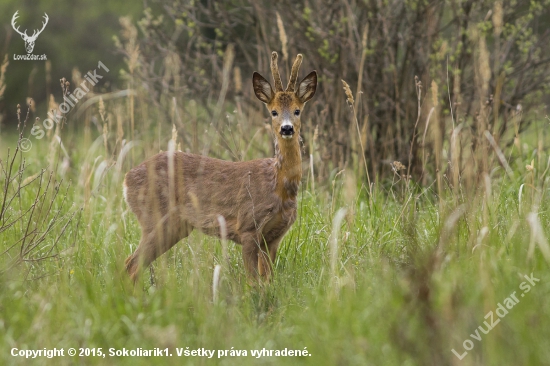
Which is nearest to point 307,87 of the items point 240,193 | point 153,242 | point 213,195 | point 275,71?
point 275,71

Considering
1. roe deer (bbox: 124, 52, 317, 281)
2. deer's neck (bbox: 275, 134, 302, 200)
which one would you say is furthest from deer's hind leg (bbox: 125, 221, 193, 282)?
deer's neck (bbox: 275, 134, 302, 200)

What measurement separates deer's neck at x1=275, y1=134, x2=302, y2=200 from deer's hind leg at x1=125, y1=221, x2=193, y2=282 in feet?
2.31

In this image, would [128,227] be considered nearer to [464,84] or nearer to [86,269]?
[86,269]

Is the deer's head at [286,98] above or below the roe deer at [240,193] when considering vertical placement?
above

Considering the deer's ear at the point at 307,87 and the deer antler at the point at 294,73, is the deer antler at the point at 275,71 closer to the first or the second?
the deer antler at the point at 294,73

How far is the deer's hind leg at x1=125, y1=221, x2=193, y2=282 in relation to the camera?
4766 millimetres

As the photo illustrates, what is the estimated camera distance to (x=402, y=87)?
680 cm

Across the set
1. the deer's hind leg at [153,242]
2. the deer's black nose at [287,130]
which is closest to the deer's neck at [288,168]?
the deer's black nose at [287,130]

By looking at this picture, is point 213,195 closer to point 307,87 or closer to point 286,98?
point 286,98

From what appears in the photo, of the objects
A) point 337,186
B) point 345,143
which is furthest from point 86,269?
point 345,143

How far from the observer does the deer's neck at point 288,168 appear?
4.70 m

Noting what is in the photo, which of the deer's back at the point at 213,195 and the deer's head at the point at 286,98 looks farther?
the deer's back at the point at 213,195

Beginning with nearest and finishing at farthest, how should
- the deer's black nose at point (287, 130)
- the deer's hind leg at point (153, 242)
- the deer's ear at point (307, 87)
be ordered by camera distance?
the deer's black nose at point (287, 130)
the deer's hind leg at point (153, 242)
the deer's ear at point (307, 87)

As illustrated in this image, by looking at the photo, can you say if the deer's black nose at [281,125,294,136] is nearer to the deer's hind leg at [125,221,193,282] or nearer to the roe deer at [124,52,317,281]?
the roe deer at [124,52,317,281]
